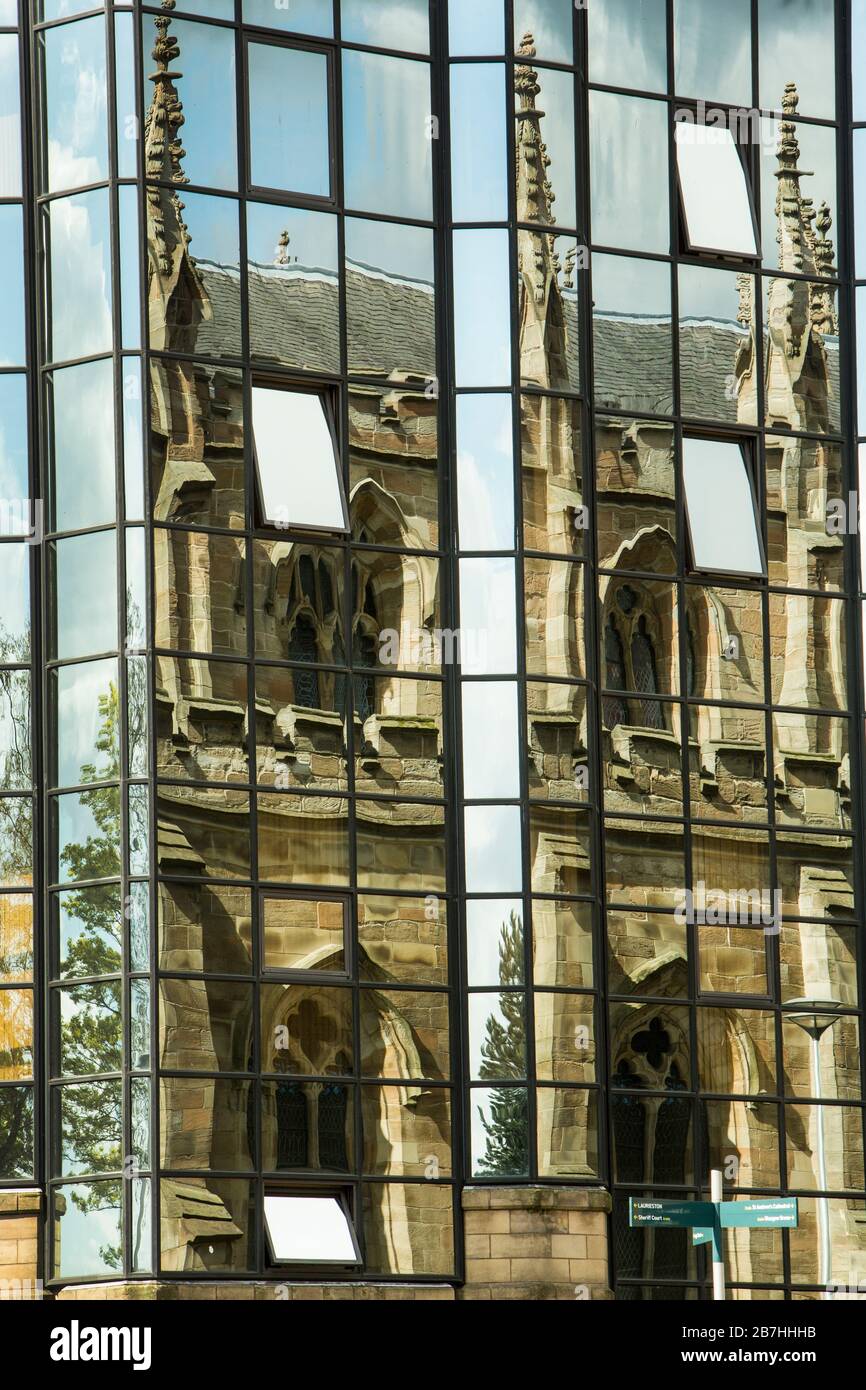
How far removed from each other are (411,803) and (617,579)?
339 centimetres

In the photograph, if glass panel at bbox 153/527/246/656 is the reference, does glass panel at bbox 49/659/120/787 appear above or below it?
below

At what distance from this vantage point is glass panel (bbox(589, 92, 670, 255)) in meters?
30.8

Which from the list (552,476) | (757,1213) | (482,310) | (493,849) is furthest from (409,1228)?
(482,310)

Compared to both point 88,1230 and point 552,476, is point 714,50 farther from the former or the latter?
point 88,1230

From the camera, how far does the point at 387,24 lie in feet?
98.8

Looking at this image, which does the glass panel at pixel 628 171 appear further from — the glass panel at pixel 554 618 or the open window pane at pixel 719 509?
the glass panel at pixel 554 618

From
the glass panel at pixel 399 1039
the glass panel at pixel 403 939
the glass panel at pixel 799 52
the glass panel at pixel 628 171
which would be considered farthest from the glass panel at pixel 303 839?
the glass panel at pixel 799 52

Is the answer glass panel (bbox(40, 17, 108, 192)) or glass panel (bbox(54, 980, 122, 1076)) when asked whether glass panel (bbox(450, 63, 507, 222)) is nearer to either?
glass panel (bbox(40, 17, 108, 192))

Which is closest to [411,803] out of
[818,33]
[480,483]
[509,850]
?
[509,850]

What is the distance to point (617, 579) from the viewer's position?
30.4 meters

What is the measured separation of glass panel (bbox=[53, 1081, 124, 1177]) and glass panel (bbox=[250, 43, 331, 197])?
9.09 m


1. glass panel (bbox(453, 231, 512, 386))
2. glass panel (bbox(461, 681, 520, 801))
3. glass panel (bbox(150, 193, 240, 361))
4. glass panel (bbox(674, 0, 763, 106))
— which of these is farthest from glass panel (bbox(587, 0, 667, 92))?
glass panel (bbox(461, 681, 520, 801))

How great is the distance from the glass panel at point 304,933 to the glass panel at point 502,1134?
1.95 metres

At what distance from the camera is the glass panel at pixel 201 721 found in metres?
27.9
